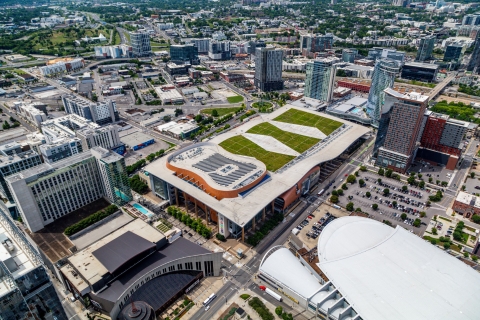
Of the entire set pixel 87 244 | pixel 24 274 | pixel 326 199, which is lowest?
pixel 326 199

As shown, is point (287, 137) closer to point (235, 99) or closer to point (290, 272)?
point (290, 272)

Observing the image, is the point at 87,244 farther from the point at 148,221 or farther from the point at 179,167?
the point at 179,167

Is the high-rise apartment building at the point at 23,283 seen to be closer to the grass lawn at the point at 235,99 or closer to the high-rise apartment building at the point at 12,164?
the high-rise apartment building at the point at 12,164

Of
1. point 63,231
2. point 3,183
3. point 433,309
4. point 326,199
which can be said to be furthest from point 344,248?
point 3,183

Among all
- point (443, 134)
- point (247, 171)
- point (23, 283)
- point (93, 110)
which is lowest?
point (247, 171)

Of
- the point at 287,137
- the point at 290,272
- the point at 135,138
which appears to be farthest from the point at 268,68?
the point at 290,272
